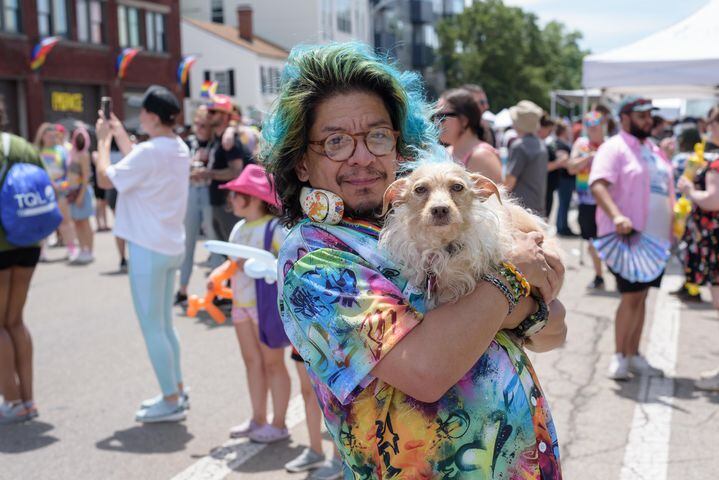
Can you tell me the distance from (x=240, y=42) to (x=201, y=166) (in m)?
33.5

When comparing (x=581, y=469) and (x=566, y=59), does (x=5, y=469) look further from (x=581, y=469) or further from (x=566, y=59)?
(x=566, y=59)

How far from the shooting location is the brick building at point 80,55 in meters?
26.4

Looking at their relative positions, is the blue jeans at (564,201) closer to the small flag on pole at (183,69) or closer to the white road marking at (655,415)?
the white road marking at (655,415)

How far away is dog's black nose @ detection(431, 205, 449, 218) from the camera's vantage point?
1675mm

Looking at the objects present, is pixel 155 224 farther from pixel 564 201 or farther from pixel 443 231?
pixel 564 201

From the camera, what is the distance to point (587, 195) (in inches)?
375

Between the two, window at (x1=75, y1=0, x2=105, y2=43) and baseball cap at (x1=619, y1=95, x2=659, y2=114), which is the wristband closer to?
baseball cap at (x1=619, y1=95, x2=659, y2=114)

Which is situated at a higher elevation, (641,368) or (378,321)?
(378,321)

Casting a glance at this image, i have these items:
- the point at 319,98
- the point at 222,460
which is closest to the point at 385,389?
the point at 319,98

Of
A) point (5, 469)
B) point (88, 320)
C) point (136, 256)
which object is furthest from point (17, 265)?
point (88, 320)

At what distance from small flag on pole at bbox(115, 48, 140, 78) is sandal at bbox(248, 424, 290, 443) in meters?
28.5

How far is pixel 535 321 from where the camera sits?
1.83 metres

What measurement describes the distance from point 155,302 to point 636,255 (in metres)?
3.58

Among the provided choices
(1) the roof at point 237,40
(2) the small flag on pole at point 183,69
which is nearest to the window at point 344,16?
(1) the roof at point 237,40
